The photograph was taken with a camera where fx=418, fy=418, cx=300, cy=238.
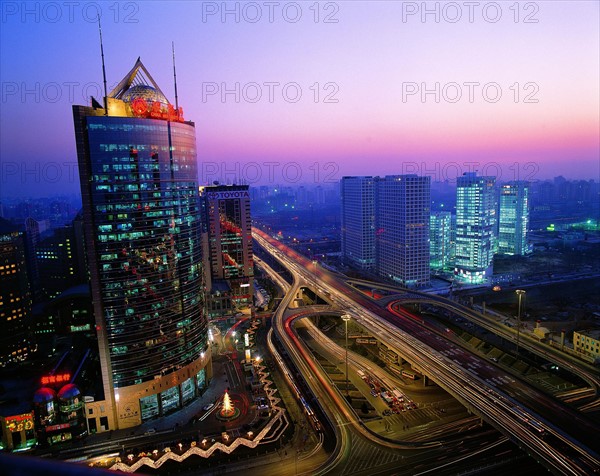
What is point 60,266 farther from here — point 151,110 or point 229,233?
point 151,110

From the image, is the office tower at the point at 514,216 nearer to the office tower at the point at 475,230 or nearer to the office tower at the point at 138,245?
the office tower at the point at 475,230

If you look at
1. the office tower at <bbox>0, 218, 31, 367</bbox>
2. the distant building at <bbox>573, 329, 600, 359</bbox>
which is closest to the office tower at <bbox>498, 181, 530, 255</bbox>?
the distant building at <bbox>573, 329, 600, 359</bbox>

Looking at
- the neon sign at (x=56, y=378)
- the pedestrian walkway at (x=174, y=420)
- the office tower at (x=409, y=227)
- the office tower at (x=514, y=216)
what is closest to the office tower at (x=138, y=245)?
the pedestrian walkway at (x=174, y=420)

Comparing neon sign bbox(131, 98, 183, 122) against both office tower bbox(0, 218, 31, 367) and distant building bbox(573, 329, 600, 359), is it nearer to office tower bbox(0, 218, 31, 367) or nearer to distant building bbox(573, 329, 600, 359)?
office tower bbox(0, 218, 31, 367)

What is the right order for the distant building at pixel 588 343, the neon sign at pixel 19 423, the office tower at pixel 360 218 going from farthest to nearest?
the office tower at pixel 360 218 < the distant building at pixel 588 343 < the neon sign at pixel 19 423

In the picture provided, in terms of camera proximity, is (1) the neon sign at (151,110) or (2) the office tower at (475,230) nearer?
(1) the neon sign at (151,110)
